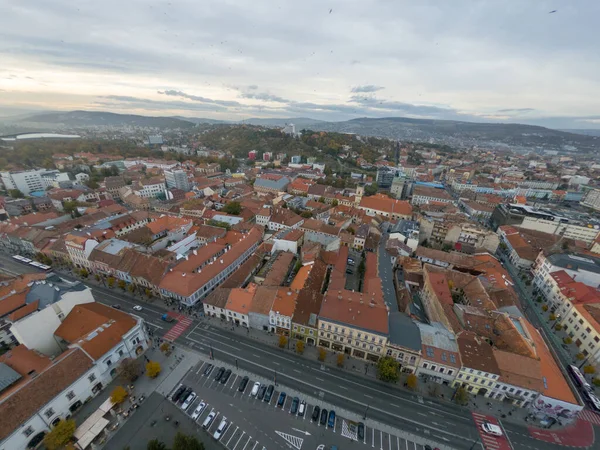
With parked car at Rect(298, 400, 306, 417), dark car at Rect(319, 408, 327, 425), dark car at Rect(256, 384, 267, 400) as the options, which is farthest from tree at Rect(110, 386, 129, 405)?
dark car at Rect(319, 408, 327, 425)

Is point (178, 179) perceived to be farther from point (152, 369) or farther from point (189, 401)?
point (189, 401)

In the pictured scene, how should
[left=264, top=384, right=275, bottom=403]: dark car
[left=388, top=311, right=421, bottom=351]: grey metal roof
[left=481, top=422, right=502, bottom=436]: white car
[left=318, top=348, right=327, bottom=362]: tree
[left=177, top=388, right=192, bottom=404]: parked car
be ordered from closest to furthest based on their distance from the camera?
[left=481, top=422, right=502, bottom=436]: white car
[left=177, top=388, right=192, bottom=404]: parked car
[left=264, top=384, right=275, bottom=403]: dark car
[left=388, top=311, right=421, bottom=351]: grey metal roof
[left=318, top=348, right=327, bottom=362]: tree

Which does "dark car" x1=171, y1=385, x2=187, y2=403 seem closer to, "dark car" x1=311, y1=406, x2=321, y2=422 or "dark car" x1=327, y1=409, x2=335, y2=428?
"dark car" x1=311, y1=406, x2=321, y2=422

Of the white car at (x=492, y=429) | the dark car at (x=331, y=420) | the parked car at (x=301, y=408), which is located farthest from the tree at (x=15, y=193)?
the white car at (x=492, y=429)

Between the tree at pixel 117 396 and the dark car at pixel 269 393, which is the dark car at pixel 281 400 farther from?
the tree at pixel 117 396

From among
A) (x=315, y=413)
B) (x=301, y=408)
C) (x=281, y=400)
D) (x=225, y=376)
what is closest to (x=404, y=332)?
(x=315, y=413)

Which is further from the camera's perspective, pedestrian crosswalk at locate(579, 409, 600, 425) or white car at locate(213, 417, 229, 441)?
pedestrian crosswalk at locate(579, 409, 600, 425)

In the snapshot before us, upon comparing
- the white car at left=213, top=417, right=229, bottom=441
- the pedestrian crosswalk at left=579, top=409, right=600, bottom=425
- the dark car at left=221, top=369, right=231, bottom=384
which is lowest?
the pedestrian crosswalk at left=579, top=409, right=600, bottom=425
